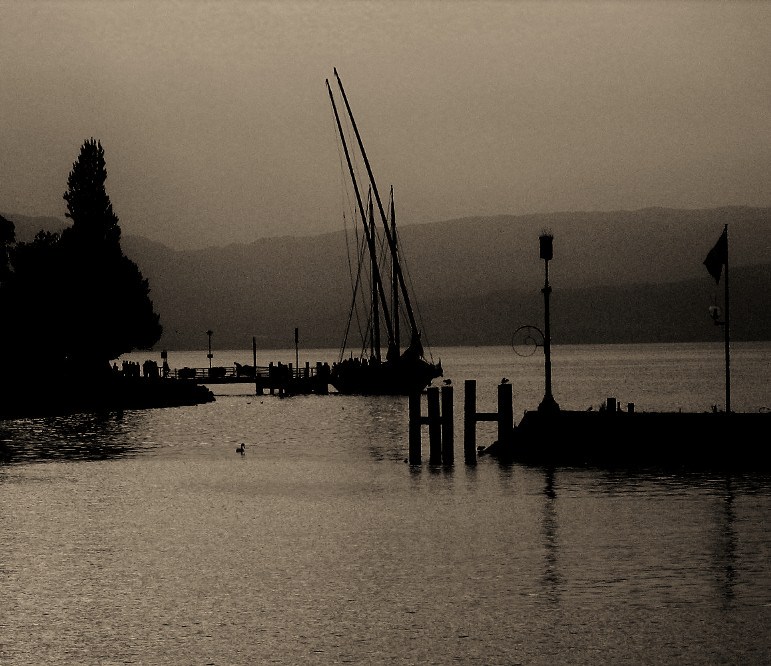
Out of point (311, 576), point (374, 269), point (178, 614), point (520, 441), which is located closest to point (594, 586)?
→ point (311, 576)

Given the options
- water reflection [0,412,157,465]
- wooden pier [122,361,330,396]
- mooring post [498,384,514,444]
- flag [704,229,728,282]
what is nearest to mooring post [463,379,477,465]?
mooring post [498,384,514,444]

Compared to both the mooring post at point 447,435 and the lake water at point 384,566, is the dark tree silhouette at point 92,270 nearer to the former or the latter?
the lake water at point 384,566

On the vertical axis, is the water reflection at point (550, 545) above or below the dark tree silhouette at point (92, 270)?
below

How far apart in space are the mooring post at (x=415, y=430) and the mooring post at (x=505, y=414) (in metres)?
2.61

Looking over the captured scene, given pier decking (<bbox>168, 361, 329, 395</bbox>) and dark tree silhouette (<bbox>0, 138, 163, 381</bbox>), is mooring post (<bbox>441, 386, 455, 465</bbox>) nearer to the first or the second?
dark tree silhouette (<bbox>0, 138, 163, 381</bbox>)

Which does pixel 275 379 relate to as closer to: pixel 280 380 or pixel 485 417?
pixel 280 380

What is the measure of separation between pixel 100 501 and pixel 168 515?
4.07 metres

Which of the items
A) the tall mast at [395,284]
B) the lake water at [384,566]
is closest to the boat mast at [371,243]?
the tall mast at [395,284]

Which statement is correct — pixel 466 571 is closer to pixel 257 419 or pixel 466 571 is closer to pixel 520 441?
pixel 520 441

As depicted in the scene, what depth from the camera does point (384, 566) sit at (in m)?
22.5

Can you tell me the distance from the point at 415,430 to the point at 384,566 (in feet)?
65.3

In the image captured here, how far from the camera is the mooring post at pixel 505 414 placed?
39344mm

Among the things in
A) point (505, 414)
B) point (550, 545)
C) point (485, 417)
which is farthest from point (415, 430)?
point (550, 545)

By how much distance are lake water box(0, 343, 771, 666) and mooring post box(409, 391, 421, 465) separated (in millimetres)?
580
